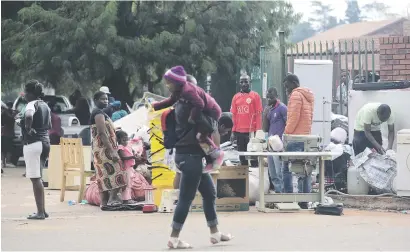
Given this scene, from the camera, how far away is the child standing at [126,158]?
14000mm

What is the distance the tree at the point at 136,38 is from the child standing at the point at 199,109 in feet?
48.1

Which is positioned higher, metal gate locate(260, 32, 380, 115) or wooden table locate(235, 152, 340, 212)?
metal gate locate(260, 32, 380, 115)

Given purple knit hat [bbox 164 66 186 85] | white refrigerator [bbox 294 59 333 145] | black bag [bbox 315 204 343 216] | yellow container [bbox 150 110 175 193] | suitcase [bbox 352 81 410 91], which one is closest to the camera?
purple knit hat [bbox 164 66 186 85]

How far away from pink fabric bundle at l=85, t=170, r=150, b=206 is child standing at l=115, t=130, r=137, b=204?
0.19m

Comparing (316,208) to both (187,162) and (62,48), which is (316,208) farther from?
(62,48)

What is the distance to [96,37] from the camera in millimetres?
24734

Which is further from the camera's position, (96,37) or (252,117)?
(96,37)

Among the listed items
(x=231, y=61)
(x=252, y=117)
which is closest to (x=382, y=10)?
(x=231, y=61)

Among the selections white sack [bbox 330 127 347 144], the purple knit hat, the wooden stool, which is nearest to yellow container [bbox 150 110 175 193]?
the wooden stool

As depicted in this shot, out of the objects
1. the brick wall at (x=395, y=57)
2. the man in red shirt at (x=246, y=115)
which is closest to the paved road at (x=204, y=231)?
the man in red shirt at (x=246, y=115)

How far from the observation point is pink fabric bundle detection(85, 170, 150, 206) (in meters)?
14.5

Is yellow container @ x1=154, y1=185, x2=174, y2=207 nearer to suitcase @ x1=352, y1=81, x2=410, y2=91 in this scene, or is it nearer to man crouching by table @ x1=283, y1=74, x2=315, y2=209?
man crouching by table @ x1=283, y1=74, x2=315, y2=209

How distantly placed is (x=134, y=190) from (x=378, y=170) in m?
3.54

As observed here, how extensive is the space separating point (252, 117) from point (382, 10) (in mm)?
115128
